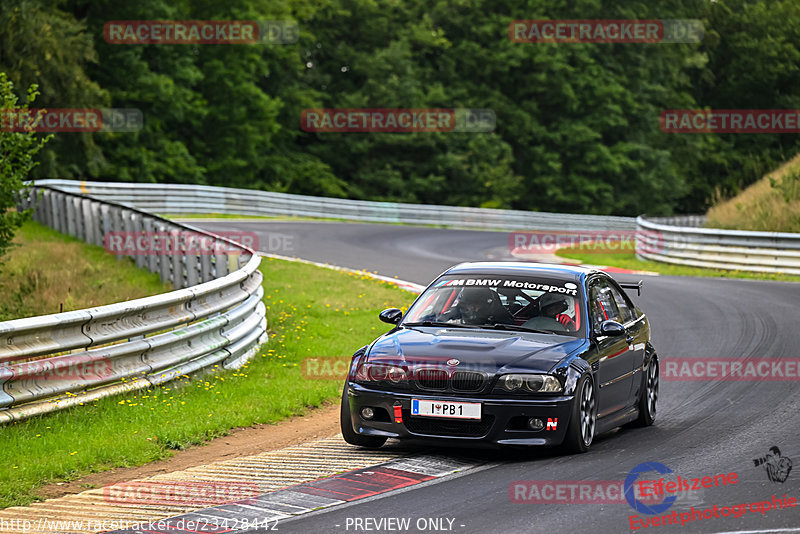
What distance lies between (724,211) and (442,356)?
81.4 feet

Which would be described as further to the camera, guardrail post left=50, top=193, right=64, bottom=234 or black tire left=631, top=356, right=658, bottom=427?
guardrail post left=50, top=193, right=64, bottom=234

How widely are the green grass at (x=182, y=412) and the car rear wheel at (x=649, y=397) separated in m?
3.14

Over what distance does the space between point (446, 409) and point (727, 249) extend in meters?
19.1

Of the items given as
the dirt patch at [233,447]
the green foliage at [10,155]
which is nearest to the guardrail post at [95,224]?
the green foliage at [10,155]

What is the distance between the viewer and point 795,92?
3073 inches

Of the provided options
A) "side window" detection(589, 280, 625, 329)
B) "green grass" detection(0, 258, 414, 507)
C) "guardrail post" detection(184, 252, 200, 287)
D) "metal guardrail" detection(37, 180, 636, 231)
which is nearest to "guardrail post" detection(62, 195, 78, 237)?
"guardrail post" detection(184, 252, 200, 287)

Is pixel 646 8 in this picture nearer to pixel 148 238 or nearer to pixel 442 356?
pixel 148 238

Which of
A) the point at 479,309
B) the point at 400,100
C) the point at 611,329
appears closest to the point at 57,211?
the point at 479,309

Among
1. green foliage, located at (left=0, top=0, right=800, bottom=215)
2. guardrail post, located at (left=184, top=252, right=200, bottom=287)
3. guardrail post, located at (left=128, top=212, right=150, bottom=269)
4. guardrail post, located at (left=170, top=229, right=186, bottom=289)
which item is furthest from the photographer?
green foliage, located at (left=0, top=0, right=800, bottom=215)

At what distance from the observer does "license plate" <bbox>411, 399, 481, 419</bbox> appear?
8148mm

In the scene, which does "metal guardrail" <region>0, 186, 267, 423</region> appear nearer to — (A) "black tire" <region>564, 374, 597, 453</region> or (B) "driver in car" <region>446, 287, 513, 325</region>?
(B) "driver in car" <region>446, 287, 513, 325</region>

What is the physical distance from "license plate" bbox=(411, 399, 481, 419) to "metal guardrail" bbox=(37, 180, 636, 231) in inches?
948

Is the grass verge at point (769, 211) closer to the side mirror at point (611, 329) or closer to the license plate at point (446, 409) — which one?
the side mirror at point (611, 329)

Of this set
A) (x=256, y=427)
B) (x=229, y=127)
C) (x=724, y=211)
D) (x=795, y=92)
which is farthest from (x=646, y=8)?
(x=256, y=427)
